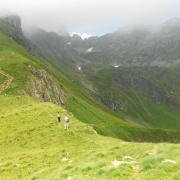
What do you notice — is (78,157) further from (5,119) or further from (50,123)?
(5,119)

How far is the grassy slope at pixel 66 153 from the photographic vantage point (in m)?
23.6

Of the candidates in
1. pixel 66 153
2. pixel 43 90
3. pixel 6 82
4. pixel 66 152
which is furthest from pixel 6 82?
pixel 66 153

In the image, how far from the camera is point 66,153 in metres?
37.4

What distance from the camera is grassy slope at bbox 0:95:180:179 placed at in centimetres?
2358

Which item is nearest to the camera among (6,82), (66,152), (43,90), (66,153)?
(66,153)

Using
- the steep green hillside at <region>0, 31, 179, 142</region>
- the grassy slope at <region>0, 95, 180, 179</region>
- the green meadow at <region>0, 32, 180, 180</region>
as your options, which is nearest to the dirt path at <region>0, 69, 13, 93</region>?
the steep green hillside at <region>0, 31, 179, 142</region>

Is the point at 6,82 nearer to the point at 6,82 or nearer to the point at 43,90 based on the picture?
the point at 6,82

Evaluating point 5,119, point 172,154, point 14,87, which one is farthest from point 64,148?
point 14,87

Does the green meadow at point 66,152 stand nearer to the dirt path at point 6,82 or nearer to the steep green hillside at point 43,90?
the dirt path at point 6,82

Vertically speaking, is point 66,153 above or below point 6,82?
below

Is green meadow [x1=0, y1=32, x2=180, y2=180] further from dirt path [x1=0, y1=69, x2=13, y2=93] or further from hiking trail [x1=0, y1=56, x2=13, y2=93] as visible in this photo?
dirt path [x1=0, y1=69, x2=13, y2=93]

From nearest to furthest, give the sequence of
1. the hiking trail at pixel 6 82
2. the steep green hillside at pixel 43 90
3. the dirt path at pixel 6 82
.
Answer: the hiking trail at pixel 6 82 < the dirt path at pixel 6 82 < the steep green hillside at pixel 43 90

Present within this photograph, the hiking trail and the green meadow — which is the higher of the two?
the hiking trail

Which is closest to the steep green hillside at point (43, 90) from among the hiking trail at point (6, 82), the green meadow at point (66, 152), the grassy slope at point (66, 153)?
the hiking trail at point (6, 82)
